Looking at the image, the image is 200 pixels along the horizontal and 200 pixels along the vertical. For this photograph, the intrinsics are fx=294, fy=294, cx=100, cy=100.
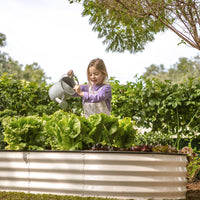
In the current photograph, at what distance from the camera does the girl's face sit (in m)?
3.59

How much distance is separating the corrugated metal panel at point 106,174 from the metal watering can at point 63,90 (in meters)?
0.89

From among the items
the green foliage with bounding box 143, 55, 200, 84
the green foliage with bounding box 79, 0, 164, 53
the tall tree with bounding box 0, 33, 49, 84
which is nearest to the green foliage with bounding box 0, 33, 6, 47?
the tall tree with bounding box 0, 33, 49, 84

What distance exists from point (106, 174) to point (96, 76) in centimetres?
138

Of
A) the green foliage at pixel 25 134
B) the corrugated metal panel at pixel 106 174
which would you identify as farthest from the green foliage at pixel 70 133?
the green foliage at pixel 25 134

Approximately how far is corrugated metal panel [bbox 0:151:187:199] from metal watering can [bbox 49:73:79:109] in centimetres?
89

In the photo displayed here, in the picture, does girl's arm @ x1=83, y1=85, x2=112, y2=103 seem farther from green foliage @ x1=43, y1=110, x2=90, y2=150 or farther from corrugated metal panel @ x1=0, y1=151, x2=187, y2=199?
corrugated metal panel @ x1=0, y1=151, x2=187, y2=199

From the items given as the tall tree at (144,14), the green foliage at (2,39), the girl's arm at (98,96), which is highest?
the green foliage at (2,39)

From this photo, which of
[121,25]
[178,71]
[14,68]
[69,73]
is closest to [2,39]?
[14,68]

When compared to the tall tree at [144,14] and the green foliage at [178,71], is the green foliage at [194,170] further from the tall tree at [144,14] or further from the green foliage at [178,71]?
the green foliage at [178,71]

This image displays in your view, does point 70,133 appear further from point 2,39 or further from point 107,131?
point 2,39

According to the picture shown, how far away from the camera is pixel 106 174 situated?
259cm

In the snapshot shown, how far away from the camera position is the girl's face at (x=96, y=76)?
3.59 m

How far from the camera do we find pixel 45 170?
2.79 meters

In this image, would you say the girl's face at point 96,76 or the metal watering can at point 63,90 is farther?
the girl's face at point 96,76
